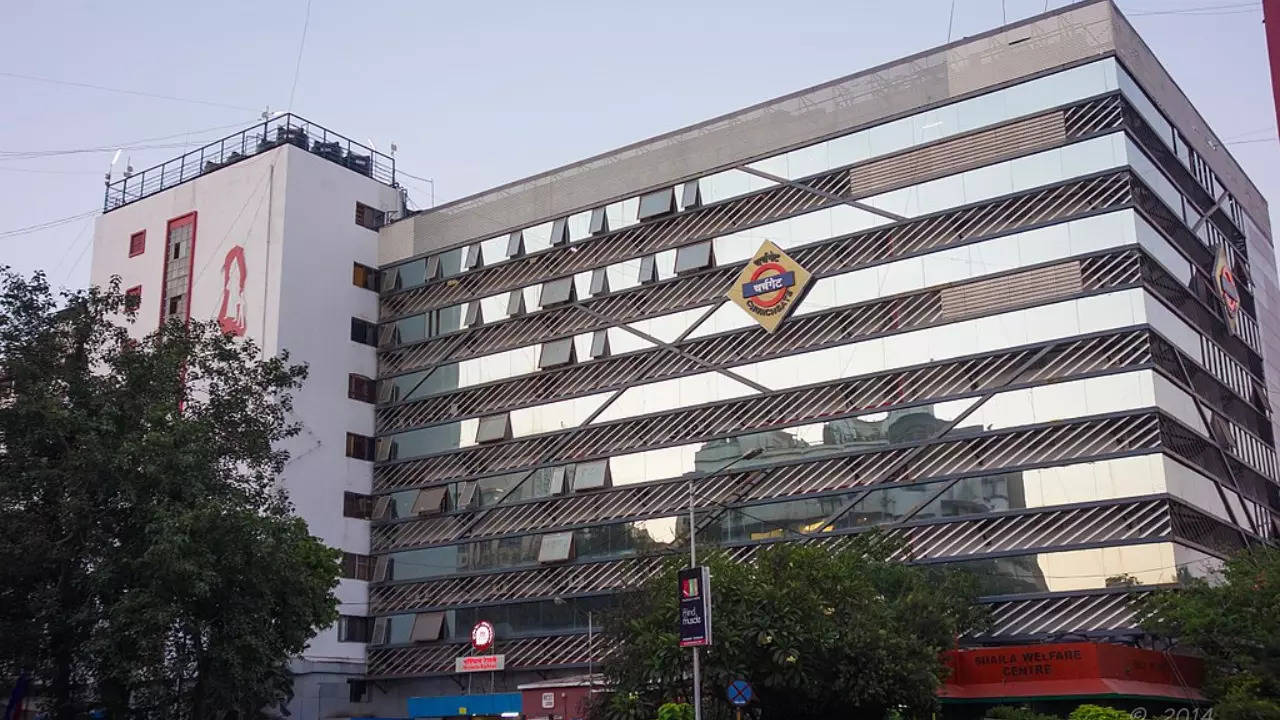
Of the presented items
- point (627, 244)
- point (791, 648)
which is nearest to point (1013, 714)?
point (791, 648)

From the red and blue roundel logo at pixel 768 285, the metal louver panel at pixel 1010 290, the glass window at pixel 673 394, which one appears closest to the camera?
the metal louver panel at pixel 1010 290

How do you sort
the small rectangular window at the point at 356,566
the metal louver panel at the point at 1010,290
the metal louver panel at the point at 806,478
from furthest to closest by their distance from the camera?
the small rectangular window at the point at 356,566
the metal louver panel at the point at 1010,290
the metal louver panel at the point at 806,478

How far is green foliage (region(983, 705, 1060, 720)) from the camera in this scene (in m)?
40.6

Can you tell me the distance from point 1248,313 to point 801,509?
26.4 m

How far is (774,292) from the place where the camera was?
59812 millimetres

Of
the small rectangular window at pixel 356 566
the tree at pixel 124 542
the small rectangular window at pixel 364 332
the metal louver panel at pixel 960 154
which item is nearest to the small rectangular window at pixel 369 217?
the small rectangular window at pixel 364 332

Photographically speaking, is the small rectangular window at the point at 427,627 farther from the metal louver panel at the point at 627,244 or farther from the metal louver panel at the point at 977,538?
the metal louver panel at the point at 627,244

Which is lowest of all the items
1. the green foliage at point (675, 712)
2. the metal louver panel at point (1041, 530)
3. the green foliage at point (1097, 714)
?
the green foliage at point (1097, 714)

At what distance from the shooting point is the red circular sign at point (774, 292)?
59.5 meters

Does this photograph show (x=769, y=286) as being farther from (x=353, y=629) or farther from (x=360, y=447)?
(x=353, y=629)

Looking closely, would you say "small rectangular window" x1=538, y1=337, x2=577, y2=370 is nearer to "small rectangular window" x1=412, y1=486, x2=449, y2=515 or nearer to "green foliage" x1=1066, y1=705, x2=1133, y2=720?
"small rectangular window" x1=412, y1=486, x2=449, y2=515

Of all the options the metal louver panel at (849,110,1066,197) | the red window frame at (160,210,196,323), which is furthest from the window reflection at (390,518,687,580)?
the red window frame at (160,210,196,323)

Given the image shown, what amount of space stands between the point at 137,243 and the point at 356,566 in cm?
2479

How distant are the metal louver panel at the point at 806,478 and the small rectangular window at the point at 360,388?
24.9 feet
